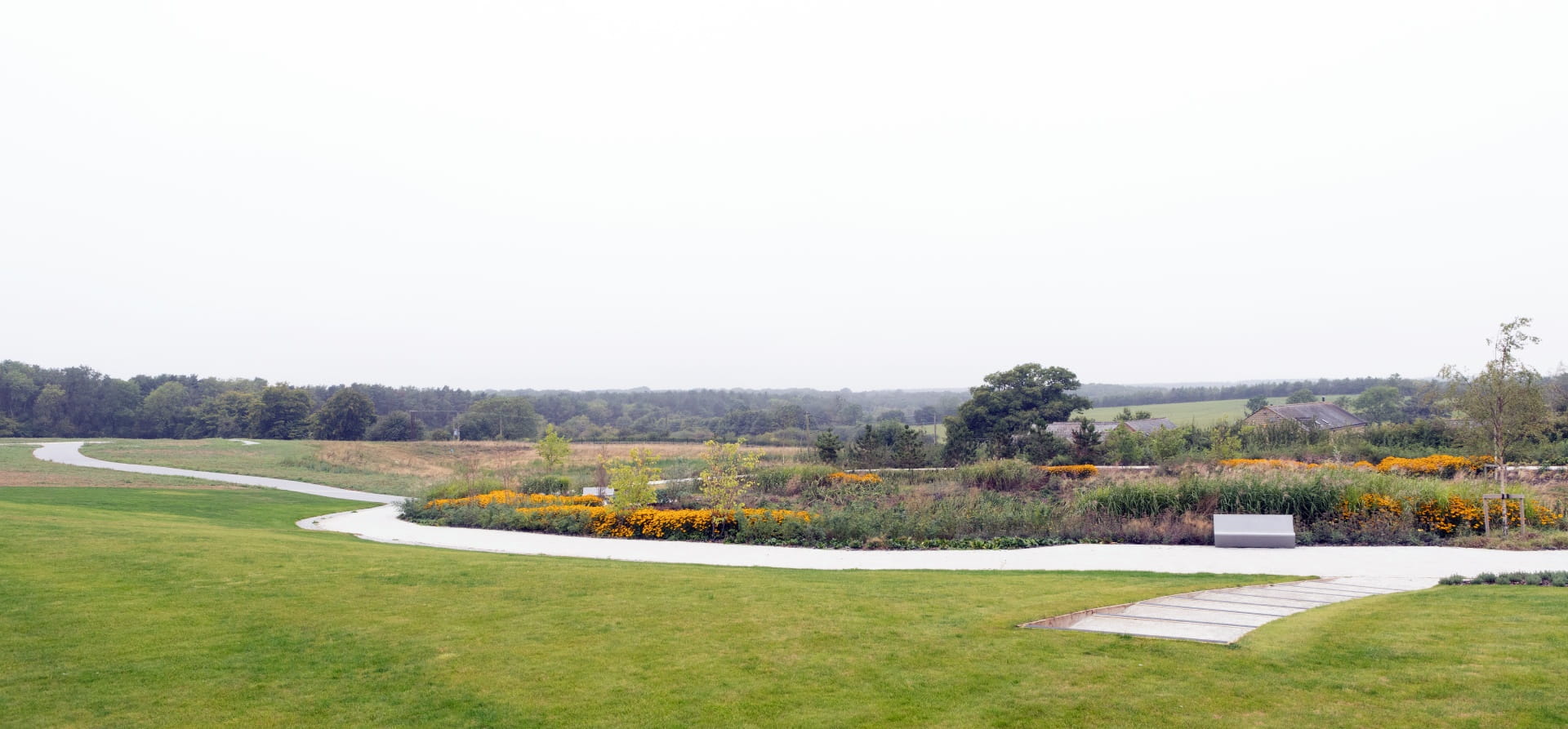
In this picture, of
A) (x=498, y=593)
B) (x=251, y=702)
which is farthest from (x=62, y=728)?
(x=498, y=593)

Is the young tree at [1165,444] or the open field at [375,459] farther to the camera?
the open field at [375,459]

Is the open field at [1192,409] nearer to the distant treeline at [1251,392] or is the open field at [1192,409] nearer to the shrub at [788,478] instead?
the distant treeline at [1251,392]

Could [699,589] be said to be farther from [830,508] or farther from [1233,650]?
[830,508]

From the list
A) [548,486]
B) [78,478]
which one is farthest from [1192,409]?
[78,478]

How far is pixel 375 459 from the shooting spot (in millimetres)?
35969

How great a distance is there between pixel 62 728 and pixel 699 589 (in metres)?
4.21

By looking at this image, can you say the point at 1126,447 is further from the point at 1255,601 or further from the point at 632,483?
the point at 1255,601

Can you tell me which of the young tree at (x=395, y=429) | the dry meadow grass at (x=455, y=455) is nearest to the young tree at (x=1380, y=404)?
the dry meadow grass at (x=455, y=455)

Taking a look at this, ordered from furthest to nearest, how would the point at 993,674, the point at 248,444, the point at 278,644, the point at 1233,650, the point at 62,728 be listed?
the point at 248,444
the point at 278,644
the point at 1233,650
the point at 993,674
the point at 62,728

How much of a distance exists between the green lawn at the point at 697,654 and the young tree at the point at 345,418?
160 ft

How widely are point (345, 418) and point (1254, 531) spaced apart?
2093 inches

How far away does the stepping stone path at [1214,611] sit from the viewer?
17.4 ft

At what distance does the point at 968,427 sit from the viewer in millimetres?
35438

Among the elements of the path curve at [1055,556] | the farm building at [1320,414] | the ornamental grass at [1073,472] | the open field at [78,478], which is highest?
the farm building at [1320,414]
